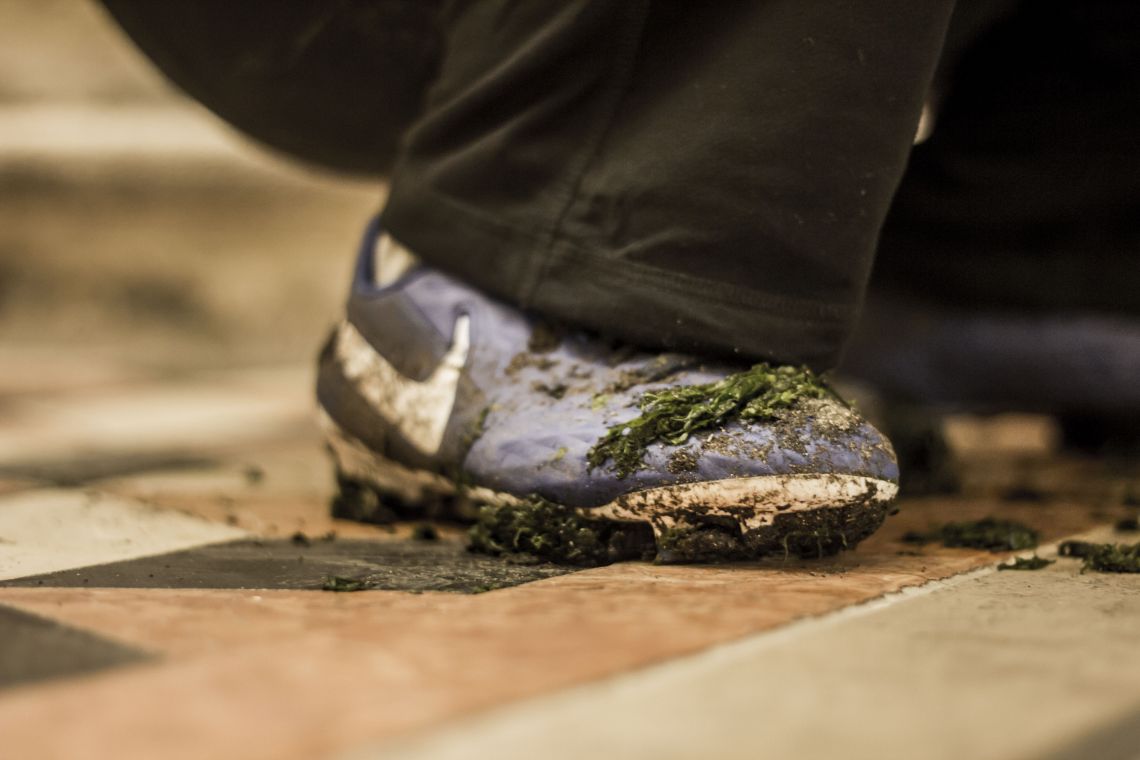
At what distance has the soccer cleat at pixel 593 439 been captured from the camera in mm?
726

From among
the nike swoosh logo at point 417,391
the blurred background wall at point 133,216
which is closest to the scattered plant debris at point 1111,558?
the nike swoosh logo at point 417,391

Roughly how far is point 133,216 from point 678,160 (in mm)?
1815

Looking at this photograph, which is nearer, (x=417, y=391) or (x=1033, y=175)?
(x=417, y=391)

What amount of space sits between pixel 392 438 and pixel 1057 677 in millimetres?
537

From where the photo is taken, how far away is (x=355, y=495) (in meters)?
0.98

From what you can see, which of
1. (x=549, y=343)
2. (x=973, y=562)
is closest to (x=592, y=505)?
(x=549, y=343)

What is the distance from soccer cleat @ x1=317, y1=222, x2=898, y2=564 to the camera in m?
0.73

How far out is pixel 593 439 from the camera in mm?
763

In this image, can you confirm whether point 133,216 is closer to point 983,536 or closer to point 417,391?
point 417,391

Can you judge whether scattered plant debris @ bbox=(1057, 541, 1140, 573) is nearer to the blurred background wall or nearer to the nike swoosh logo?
the nike swoosh logo

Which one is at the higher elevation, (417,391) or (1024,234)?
(1024,234)

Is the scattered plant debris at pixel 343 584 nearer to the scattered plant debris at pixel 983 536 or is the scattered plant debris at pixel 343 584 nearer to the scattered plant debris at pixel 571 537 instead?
the scattered plant debris at pixel 571 537

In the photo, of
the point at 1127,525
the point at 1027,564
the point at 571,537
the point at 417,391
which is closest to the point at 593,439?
the point at 571,537

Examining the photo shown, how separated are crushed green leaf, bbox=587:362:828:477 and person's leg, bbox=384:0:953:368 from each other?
31 mm
